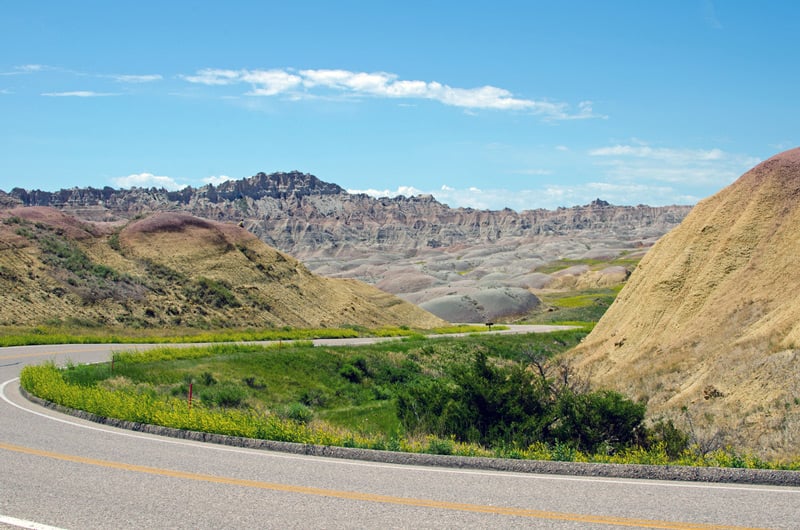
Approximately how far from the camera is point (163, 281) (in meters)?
61.2

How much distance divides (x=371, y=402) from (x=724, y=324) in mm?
15301

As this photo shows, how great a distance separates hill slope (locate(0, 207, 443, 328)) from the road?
125 feet

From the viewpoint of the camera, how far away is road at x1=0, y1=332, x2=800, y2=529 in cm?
726

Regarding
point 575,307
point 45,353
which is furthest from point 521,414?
point 575,307

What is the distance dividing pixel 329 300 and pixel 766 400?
188 feet

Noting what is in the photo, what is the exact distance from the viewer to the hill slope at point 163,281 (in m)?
50.4

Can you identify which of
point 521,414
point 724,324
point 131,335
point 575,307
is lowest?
point 575,307

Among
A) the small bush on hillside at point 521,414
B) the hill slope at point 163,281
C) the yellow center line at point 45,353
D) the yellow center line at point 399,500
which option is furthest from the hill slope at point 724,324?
the hill slope at point 163,281

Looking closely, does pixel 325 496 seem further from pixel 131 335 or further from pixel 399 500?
pixel 131 335

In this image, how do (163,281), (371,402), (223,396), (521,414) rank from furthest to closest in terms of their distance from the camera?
1. (163,281)
2. (371,402)
3. (223,396)
4. (521,414)

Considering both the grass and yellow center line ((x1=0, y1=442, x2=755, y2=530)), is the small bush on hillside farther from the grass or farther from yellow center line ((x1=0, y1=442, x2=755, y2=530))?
the grass

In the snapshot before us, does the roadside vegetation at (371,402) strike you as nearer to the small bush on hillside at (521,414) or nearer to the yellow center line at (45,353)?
the small bush on hillside at (521,414)

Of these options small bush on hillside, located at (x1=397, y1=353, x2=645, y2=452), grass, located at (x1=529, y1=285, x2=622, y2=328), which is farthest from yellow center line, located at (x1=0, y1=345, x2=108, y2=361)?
grass, located at (x1=529, y1=285, x2=622, y2=328)

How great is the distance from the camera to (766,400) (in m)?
17.0
